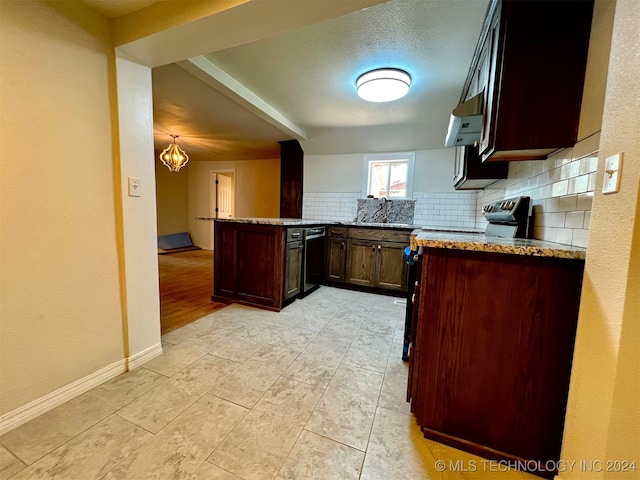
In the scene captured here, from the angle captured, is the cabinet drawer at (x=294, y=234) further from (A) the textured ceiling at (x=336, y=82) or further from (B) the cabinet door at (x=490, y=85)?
(B) the cabinet door at (x=490, y=85)

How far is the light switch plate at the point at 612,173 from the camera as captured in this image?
0.75 m

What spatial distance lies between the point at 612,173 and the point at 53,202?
7.34ft

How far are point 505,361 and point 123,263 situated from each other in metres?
2.03

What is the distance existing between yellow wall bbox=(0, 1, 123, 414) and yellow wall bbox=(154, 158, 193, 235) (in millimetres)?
5528

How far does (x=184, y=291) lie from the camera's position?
318cm

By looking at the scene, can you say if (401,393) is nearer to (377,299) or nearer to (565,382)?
(565,382)

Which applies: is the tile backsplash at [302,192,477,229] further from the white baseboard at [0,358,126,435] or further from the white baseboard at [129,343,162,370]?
the white baseboard at [0,358,126,435]

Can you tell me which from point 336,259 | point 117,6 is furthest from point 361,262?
point 117,6

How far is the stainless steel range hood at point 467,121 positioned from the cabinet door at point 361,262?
1.70 meters

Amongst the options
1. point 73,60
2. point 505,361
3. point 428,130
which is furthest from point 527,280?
point 428,130

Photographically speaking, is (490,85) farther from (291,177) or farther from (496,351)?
(291,177)

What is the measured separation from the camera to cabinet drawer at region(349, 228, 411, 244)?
126 inches

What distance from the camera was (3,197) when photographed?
43.3 inches

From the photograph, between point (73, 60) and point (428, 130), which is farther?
point (428, 130)
